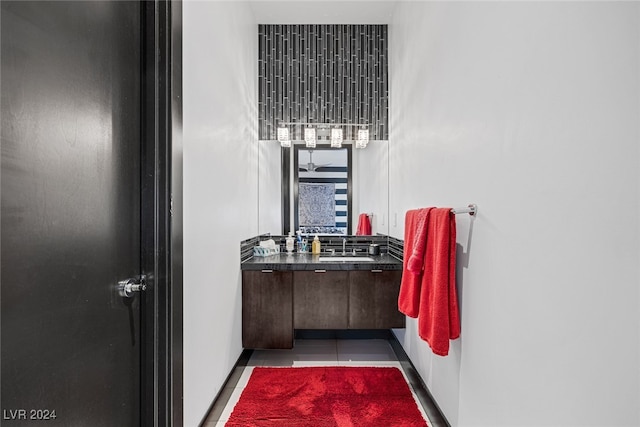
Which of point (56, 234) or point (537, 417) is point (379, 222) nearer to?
point (537, 417)

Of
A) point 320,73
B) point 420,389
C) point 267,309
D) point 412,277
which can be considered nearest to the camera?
point 412,277

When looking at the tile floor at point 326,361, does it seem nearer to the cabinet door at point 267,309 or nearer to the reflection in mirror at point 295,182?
the cabinet door at point 267,309

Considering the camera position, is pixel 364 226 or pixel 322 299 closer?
pixel 322 299

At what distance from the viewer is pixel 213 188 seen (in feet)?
6.40

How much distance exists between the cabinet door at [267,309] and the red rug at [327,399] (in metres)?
0.21

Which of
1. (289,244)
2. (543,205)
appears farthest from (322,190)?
(543,205)

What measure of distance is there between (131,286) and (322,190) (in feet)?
7.17

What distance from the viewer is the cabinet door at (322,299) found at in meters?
2.68

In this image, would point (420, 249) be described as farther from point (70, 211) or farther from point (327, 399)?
point (70, 211)

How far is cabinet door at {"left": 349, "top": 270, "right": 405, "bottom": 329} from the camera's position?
8.79 feet

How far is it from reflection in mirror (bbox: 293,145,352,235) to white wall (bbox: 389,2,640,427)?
1474mm

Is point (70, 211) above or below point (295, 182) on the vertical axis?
below

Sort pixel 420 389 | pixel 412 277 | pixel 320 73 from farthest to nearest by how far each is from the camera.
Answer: pixel 320 73 → pixel 420 389 → pixel 412 277

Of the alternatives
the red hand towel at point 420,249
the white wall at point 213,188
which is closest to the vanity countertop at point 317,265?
the white wall at point 213,188
